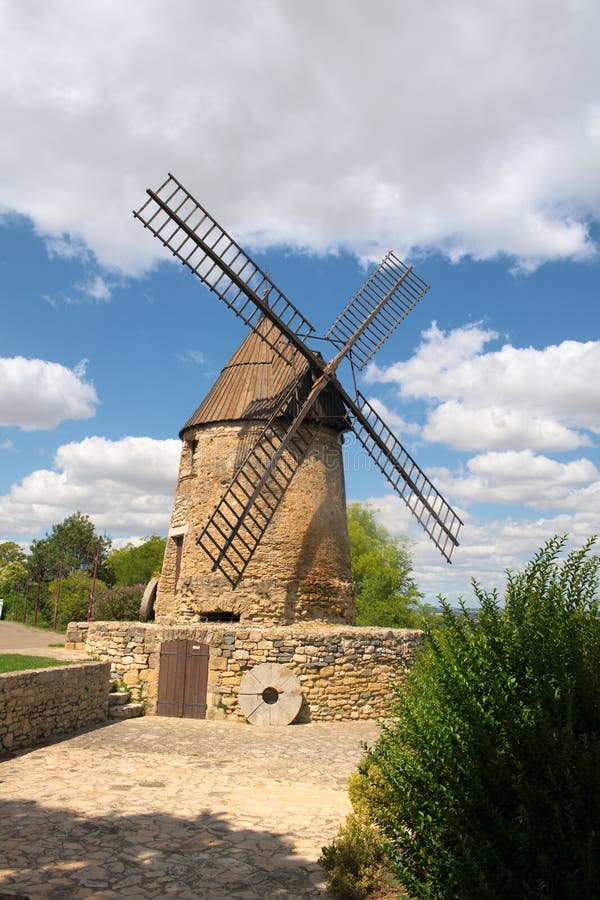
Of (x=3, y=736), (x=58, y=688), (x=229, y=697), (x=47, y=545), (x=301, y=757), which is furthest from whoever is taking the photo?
(x=47, y=545)

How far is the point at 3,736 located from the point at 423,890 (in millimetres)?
6825

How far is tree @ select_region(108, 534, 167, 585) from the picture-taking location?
44844 millimetres

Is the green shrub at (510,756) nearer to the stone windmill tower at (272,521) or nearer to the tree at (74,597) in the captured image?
the stone windmill tower at (272,521)

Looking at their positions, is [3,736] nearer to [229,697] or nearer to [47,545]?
[229,697]

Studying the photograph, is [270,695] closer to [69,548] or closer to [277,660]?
[277,660]

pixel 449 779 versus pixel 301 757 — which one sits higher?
pixel 449 779

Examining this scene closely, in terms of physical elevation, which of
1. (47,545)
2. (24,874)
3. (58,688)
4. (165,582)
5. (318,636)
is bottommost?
(24,874)

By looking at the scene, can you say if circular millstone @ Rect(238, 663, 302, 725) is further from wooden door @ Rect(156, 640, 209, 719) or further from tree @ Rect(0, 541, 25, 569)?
tree @ Rect(0, 541, 25, 569)

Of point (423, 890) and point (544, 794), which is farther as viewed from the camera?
point (423, 890)

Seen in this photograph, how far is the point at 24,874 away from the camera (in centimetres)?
493

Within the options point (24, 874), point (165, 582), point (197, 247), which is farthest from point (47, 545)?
point (24, 874)

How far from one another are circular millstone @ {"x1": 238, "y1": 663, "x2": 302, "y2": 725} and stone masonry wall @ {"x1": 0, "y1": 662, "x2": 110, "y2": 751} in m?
2.53

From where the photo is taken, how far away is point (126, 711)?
477 inches

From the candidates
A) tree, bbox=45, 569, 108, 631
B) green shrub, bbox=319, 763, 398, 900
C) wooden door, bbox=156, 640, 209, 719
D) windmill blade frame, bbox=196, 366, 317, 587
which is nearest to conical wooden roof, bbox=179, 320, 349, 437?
windmill blade frame, bbox=196, 366, 317, 587
